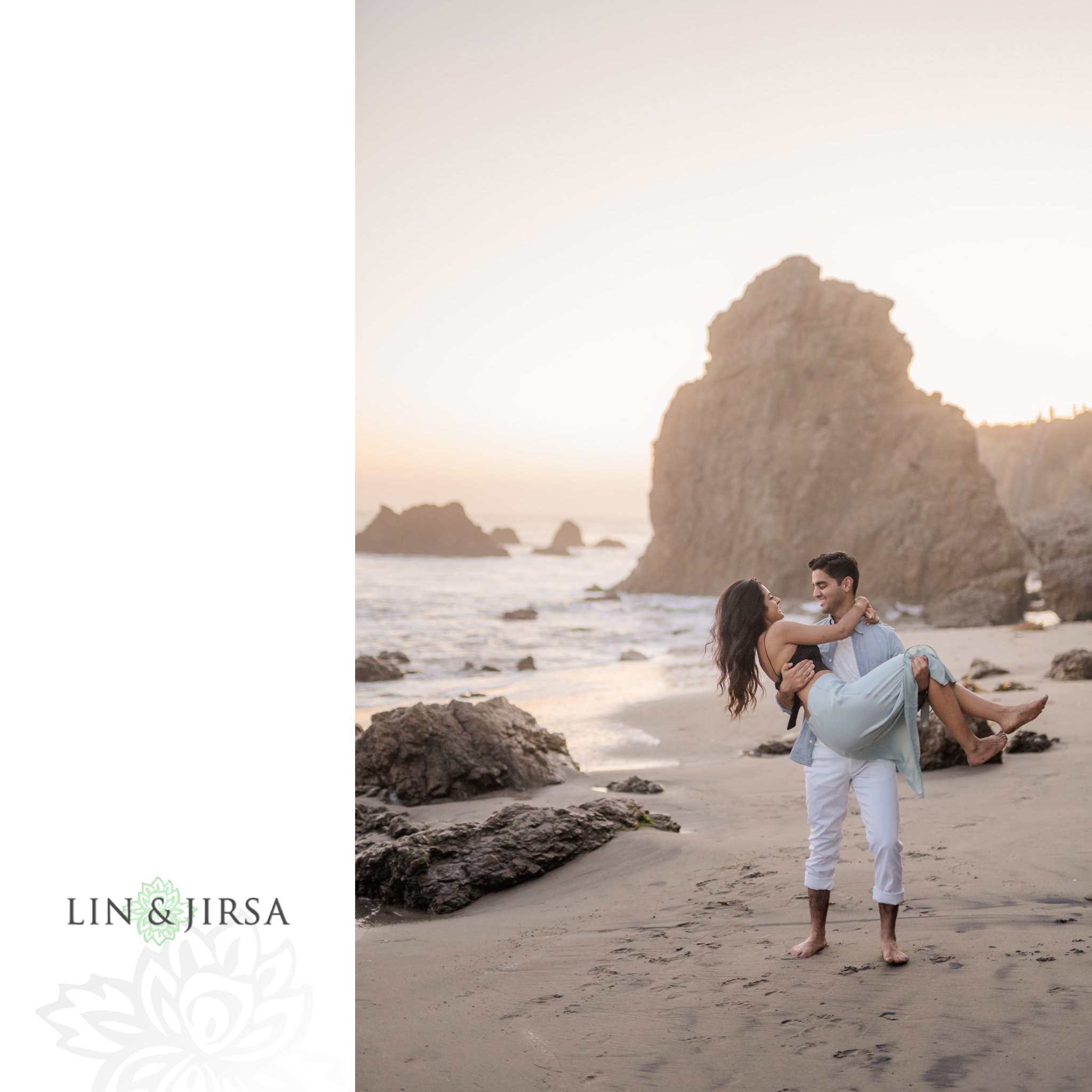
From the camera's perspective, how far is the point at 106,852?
2.35 m

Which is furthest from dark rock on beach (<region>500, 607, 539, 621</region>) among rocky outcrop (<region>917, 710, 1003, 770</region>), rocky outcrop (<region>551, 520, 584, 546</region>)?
rocky outcrop (<region>551, 520, 584, 546</region>)

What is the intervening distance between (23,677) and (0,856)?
1.62ft

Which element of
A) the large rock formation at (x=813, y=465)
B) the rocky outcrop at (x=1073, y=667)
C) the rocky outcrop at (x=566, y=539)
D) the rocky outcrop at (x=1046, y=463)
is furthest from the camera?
the rocky outcrop at (x=566, y=539)

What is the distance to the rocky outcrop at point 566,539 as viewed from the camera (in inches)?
2019

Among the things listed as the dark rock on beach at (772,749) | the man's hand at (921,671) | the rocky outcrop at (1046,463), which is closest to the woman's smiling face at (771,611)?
the man's hand at (921,671)

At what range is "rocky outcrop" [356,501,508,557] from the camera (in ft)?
143

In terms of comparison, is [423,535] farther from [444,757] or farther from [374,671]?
[444,757]

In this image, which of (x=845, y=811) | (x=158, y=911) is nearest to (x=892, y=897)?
(x=845, y=811)

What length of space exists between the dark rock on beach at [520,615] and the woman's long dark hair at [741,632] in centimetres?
1659

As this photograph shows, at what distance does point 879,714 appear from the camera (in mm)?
2760

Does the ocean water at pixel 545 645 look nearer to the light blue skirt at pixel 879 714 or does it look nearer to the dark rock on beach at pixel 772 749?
the dark rock on beach at pixel 772 749

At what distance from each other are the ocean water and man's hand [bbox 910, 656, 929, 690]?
7.27 feet

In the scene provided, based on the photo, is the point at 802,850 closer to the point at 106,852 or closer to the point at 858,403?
the point at 106,852

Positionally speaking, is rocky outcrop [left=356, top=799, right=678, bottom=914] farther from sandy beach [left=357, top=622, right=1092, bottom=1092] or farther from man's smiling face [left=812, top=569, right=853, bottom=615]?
man's smiling face [left=812, top=569, right=853, bottom=615]
